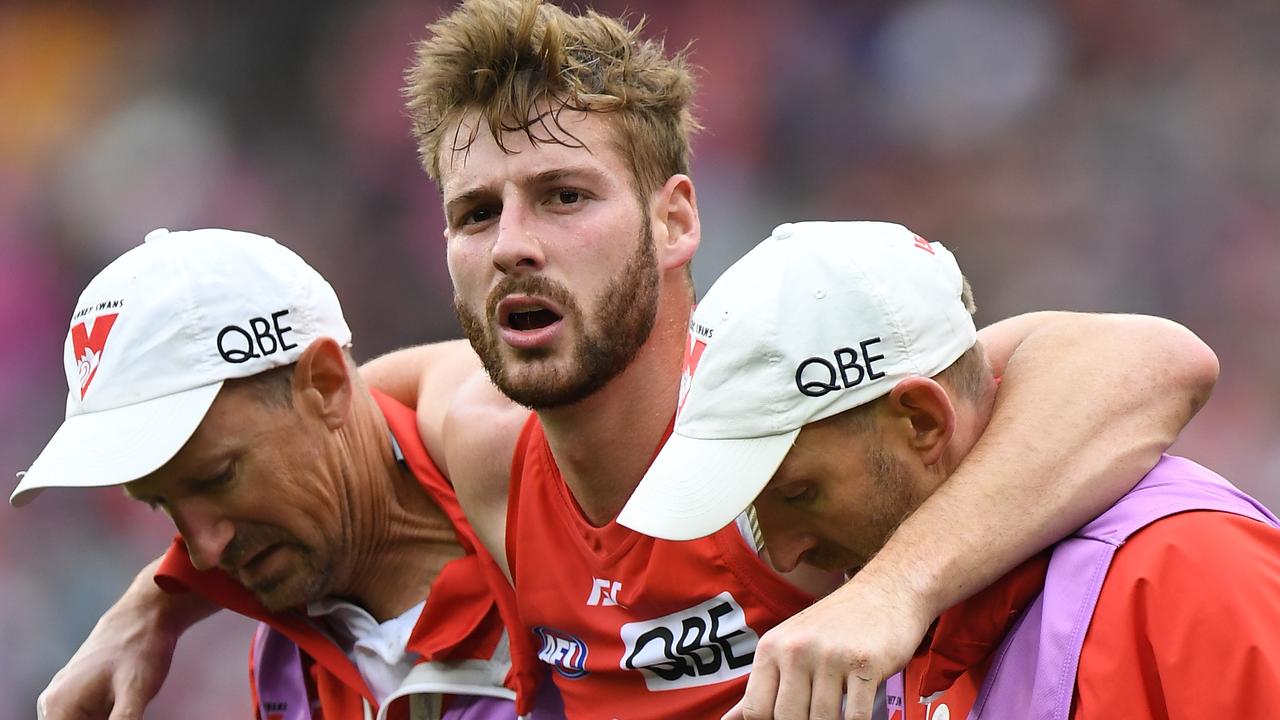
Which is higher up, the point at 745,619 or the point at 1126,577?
the point at 1126,577

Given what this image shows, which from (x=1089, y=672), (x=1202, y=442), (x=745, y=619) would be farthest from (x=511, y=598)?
(x=1202, y=442)

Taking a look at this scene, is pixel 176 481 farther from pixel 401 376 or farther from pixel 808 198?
pixel 808 198

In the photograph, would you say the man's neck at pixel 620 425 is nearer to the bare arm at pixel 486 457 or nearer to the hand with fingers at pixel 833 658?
the bare arm at pixel 486 457

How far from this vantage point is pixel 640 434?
8.86ft

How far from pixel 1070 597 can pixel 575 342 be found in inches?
42.7

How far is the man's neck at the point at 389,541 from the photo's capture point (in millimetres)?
3098

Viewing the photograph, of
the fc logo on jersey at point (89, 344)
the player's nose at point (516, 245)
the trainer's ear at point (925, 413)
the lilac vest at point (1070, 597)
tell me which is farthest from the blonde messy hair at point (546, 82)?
the lilac vest at point (1070, 597)

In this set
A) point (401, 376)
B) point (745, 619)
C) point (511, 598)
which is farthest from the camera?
point (401, 376)

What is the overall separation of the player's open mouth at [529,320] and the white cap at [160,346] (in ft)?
1.76

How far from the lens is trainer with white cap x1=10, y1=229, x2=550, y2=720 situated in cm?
281

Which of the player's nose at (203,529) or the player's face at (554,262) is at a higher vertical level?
the player's face at (554,262)

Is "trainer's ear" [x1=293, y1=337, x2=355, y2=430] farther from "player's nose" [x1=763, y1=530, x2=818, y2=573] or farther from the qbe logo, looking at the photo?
"player's nose" [x1=763, y1=530, x2=818, y2=573]

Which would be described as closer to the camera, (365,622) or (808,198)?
(365,622)

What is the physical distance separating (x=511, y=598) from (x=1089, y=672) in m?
1.43
